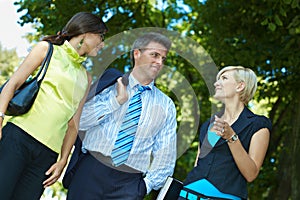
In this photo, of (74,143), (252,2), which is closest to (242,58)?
(252,2)

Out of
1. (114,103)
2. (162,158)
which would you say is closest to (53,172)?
(114,103)

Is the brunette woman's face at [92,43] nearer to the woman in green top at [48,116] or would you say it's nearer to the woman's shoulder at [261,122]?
the woman in green top at [48,116]

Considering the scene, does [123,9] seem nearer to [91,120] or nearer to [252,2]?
[252,2]

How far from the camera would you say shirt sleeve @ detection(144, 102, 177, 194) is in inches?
139

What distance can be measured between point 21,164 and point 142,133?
0.77m

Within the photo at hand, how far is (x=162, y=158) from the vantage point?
11.6 feet

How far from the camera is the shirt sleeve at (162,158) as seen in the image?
3531 mm

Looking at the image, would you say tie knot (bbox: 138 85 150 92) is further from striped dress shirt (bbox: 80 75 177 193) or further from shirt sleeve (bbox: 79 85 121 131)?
shirt sleeve (bbox: 79 85 121 131)

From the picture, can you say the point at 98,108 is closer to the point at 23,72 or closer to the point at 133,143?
the point at 133,143

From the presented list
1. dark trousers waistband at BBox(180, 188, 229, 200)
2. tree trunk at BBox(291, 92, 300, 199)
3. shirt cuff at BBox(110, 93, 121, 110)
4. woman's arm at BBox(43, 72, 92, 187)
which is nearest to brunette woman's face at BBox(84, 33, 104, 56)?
woman's arm at BBox(43, 72, 92, 187)

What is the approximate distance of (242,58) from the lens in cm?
852

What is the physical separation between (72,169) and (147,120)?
58 cm

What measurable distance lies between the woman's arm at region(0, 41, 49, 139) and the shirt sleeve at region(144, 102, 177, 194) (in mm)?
894

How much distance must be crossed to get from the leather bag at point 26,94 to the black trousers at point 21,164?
0.33 feet
